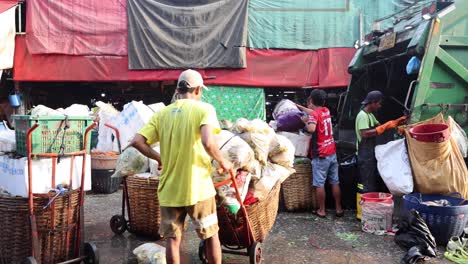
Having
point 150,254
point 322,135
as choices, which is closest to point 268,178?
point 150,254

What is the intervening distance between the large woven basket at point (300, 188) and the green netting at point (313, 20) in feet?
15.6

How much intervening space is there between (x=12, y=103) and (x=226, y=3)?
5539 millimetres

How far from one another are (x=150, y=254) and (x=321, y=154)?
103 inches

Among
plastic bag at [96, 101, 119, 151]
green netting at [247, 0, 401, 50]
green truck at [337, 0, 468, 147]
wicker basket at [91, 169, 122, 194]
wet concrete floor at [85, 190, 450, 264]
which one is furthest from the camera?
green netting at [247, 0, 401, 50]

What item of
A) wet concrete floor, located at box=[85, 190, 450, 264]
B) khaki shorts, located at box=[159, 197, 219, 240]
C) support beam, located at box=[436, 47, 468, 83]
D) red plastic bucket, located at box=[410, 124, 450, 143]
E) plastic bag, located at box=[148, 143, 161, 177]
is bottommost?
wet concrete floor, located at box=[85, 190, 450, 264]

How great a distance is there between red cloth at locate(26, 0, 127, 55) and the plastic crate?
247 inches

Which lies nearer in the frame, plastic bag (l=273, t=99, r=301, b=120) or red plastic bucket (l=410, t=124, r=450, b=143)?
red plastic bucket (l=410, t=124, r=450, b=143)

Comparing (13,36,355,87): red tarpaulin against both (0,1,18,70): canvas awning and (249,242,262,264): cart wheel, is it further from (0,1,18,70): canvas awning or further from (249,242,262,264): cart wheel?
(249,242,262,264): cart wheel

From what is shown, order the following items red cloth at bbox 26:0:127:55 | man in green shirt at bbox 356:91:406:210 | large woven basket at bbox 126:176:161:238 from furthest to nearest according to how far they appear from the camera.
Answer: red cloth at bbox 26:0:127:55 < man in green shirt at bbox 356:91:406:210 < large woven basket at bbox 126:176:161:238

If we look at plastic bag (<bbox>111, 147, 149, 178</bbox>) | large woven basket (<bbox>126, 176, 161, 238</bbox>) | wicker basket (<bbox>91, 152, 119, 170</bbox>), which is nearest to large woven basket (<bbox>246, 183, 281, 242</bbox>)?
large woven basket (<bbox>126, 176, 161, 238</bbox>)

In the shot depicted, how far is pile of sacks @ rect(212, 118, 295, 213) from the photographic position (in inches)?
136

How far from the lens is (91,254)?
3627mm

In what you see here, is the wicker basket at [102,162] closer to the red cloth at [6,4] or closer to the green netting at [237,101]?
the green netting at [237,101]

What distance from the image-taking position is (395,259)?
3.92 meters
